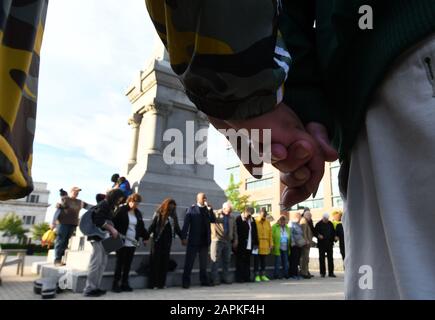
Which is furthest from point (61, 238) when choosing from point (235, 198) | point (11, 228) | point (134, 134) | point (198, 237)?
point (11, 228)

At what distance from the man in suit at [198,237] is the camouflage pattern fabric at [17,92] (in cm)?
665

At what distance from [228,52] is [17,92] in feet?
1.82

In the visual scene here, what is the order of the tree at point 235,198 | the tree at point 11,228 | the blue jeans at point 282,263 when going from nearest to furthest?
the blue jeans at point 282,263, the tree at point 235,198, the tree at point 11,228

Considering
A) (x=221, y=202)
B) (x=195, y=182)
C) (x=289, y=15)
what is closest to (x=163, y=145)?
(x=195, y=182)

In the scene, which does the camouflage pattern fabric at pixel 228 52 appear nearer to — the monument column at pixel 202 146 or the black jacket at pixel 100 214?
the black jacket at pixel 100 214

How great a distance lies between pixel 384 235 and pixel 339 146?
30 cm

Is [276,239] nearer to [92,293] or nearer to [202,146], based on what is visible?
[202,146]

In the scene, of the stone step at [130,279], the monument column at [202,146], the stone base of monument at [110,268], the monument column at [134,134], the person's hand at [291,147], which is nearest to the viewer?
the person's hand at [291,147]

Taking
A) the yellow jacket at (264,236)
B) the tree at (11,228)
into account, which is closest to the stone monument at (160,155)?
the yellow jacket at (264,236)

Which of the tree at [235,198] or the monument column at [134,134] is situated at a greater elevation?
the tree at [235,198]

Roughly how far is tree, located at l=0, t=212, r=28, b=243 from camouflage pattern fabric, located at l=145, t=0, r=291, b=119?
262 feet

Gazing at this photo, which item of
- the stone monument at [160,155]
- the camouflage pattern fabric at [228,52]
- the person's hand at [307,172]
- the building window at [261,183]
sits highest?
the building window at [261,183]

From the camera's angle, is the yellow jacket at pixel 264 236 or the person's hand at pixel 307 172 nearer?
the person's hand at pixel 307 172

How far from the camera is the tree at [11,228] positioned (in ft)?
219
